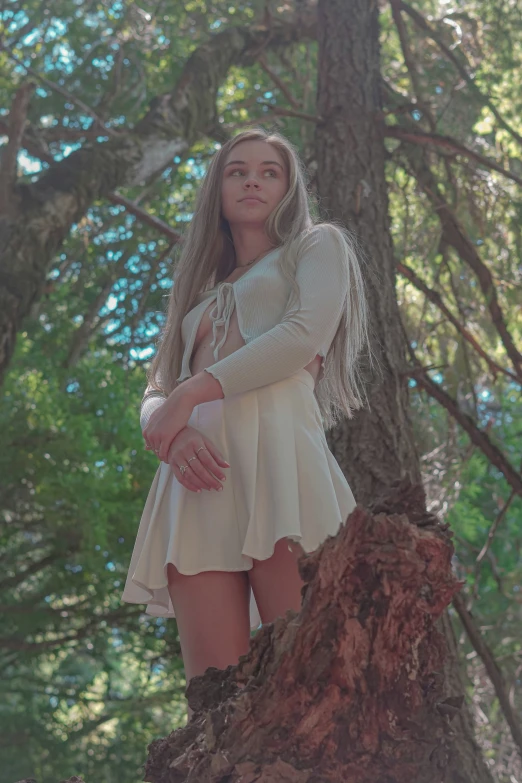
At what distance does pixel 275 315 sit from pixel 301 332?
0.57 ft

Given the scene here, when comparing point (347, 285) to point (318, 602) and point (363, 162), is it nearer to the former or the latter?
point (318, 602)

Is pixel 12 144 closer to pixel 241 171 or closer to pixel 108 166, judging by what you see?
pixel 108 166

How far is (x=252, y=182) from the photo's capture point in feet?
8.23

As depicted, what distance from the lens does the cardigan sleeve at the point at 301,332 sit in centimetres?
213

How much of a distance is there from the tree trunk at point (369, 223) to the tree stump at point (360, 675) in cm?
163

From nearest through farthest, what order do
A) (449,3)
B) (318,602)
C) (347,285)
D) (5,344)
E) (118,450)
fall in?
(318,602) → (347,285) → (5,344) → (118,450) → (449,3)

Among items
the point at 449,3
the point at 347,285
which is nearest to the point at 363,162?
the point at 347,285

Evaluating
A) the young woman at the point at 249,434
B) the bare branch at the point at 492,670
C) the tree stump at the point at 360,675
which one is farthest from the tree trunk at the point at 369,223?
the tree stump at the point at 360,675

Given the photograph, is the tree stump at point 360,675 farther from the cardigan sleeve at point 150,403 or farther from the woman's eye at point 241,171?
the woman's eye at point 241,171

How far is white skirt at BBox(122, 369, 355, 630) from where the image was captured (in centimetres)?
206

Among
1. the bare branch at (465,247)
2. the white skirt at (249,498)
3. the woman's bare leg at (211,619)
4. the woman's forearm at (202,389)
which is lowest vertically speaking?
the woman's bare leg at (211,619)

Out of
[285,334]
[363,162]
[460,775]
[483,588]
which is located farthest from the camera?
[483,588]

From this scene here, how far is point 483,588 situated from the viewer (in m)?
12.5

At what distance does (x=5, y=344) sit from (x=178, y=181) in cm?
600
